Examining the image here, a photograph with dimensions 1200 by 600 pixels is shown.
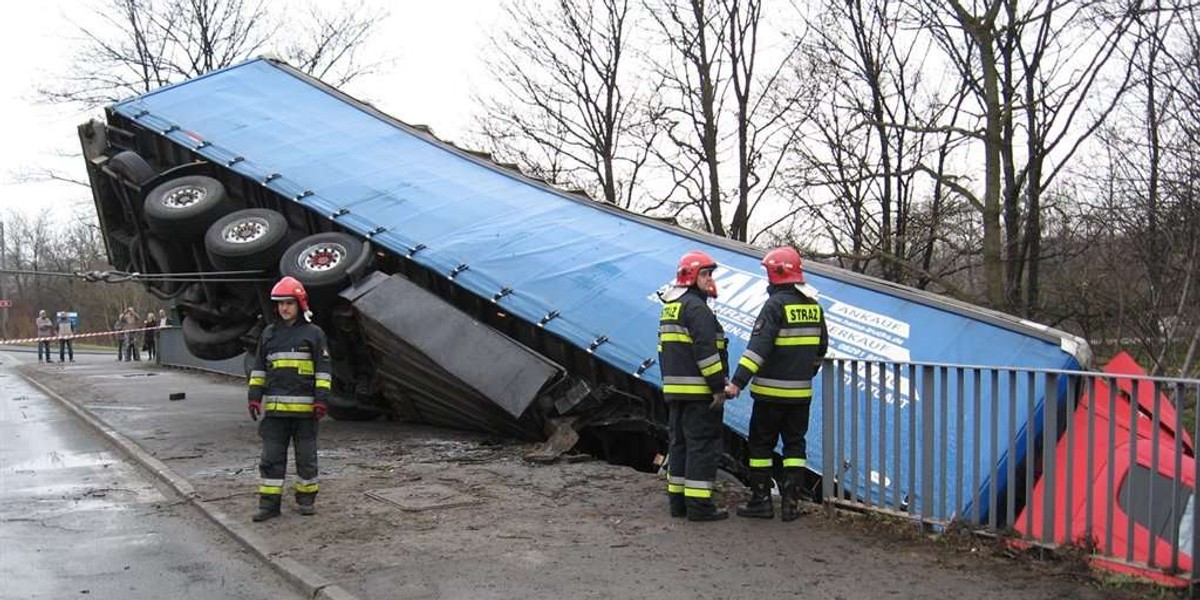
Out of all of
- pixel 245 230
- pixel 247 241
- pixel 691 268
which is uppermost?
pixel 245 230

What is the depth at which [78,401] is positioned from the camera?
15.4m

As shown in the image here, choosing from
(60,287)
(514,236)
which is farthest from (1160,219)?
(60,287)

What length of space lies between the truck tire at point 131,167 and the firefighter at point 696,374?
7.88 meters

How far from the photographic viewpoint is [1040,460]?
5.71m

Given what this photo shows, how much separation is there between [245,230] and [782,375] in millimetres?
6854

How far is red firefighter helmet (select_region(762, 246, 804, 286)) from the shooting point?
5.96 m

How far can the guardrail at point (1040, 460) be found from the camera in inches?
174

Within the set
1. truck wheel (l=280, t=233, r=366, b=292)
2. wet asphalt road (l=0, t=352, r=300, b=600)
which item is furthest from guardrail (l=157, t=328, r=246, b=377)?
truck wheel (l=280, t=233, r=366, b=292)

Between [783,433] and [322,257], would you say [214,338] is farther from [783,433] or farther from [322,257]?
[783,433]

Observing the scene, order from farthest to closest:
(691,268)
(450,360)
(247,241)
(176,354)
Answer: (176,354)
(247,241)
(450,360)
(691,268)

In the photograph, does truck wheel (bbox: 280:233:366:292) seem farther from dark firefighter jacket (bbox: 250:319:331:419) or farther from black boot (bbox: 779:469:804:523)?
black boot (bbox: 779:469:804:523)

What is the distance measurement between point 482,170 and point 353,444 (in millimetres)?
3826

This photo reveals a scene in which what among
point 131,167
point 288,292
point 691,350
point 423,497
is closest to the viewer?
point 691,350

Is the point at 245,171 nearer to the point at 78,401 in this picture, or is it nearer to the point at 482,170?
the point at 482,170
